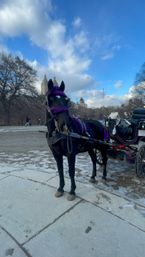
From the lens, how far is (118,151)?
6.52 m

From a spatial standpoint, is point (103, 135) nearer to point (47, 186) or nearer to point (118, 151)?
point (118, 151)

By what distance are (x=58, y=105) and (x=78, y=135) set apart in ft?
2.58

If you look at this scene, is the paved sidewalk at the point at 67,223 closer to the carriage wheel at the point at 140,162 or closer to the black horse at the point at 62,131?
the black horse at the point at 62,131

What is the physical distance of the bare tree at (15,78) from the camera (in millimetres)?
41562

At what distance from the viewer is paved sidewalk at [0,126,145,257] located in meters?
3.26

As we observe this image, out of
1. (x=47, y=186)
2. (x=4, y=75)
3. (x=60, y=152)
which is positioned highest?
(x=4, y=75)

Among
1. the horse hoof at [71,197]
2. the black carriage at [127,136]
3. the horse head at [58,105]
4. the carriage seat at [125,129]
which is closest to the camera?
the horse head at [58,105]

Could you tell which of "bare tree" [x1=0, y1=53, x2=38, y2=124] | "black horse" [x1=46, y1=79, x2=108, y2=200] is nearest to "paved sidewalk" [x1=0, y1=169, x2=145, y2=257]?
"black horse" [x1=46, y1=79, x2=108, y2=200]

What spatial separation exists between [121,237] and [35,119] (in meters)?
53.3

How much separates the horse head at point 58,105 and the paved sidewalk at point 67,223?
141 cm

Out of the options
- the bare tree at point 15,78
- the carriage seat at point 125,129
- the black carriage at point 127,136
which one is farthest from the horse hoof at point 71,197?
the bare tree at point 15,78

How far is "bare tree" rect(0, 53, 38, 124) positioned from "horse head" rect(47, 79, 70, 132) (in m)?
38.9

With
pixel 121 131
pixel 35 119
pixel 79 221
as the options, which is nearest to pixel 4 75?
pixel 35 119

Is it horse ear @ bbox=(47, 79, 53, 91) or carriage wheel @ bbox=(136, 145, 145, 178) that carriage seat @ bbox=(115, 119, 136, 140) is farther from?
horse ear @ bbox=(47, 79, 53, 91)
